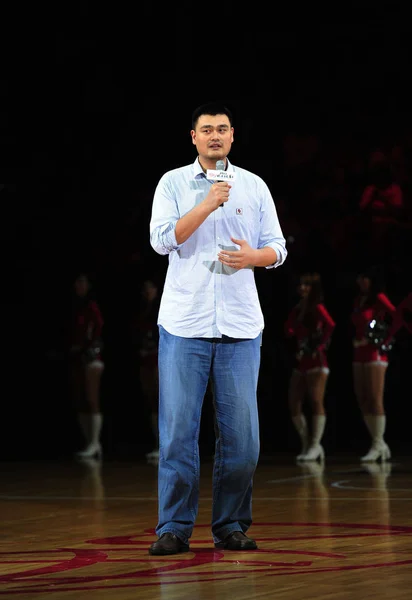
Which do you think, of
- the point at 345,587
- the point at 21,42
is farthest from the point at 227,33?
the point at 345,587

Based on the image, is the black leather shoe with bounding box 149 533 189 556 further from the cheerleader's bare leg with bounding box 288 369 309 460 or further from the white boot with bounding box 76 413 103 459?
the white boot with bounding box 76 413 103 459

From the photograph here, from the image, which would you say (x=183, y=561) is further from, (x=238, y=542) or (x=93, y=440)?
(x=93, y=440)

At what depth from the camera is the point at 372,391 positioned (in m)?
15.0

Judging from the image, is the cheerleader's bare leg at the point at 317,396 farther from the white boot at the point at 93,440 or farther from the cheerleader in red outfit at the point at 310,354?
the white boot at the point at 93,440

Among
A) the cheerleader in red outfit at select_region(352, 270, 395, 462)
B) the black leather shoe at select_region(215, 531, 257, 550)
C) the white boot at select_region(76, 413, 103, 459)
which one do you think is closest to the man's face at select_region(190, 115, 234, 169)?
the black leather shoe at select_region(215, 531, 257, 550)

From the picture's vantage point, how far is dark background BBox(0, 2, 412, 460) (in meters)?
22.5

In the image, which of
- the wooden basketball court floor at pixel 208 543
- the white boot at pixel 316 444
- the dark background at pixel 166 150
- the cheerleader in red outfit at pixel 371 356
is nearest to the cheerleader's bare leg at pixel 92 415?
the white boot at pixel 316 444

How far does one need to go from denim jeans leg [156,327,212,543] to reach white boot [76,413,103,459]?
29.5ft

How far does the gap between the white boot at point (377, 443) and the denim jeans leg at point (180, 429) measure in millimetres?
7661

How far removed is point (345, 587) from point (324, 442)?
12340 millimetres

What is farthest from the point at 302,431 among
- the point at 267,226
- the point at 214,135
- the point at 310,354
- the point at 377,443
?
the point at 214,135


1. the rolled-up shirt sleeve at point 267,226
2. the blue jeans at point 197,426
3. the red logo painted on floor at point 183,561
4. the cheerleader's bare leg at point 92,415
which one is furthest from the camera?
the cheerleader's bare leg at point 92,415

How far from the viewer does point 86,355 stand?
53.6 ft

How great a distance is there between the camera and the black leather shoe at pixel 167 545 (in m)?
6.72
